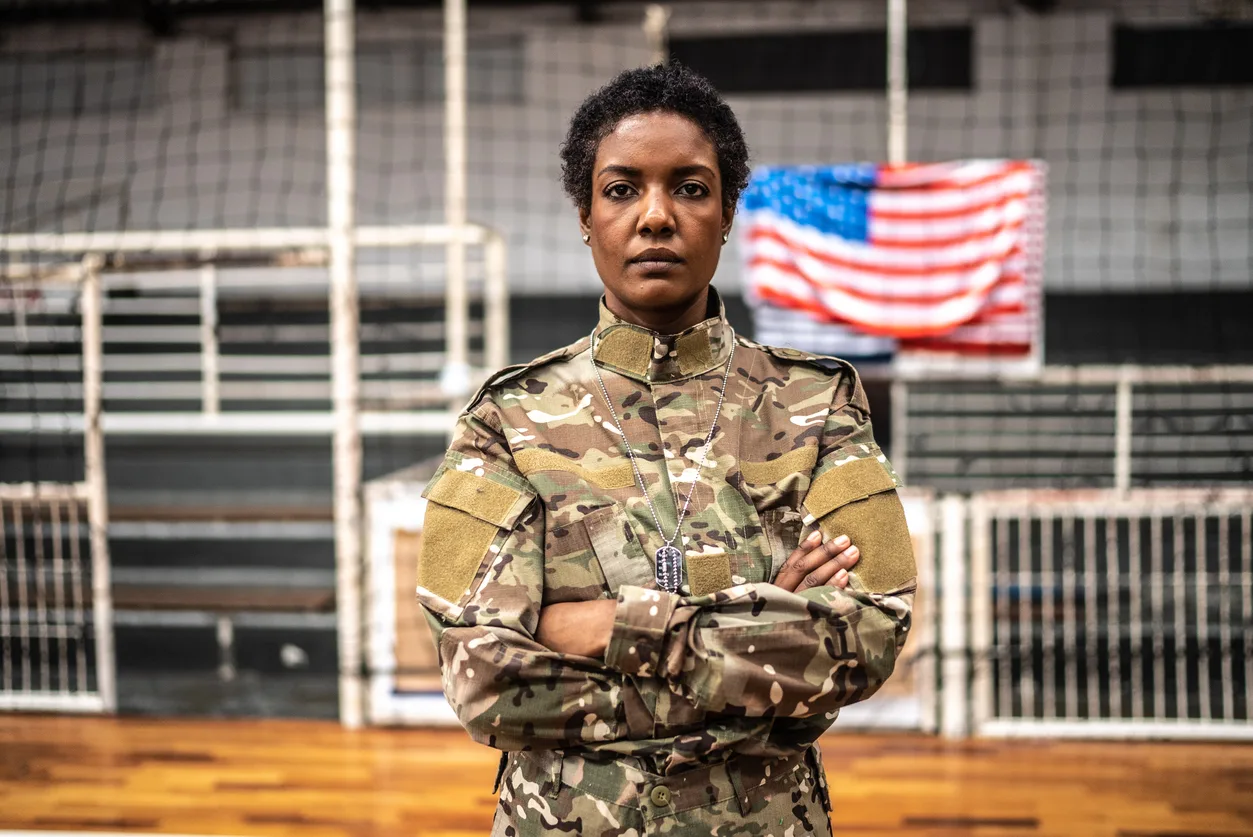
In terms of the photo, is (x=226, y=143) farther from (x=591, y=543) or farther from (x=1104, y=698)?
(x=591, y=543)

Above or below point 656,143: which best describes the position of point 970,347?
below

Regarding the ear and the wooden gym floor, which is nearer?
the ear

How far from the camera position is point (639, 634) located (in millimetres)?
1058

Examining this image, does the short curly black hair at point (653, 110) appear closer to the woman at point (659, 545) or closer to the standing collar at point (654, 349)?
the woman at point (659, 545)

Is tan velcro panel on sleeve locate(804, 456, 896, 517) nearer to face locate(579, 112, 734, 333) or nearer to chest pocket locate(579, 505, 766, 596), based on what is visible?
chest pocket locate(579, 505, 766, 596)

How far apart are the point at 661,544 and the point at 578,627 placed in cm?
13

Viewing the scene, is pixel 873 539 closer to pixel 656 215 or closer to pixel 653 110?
pixel 656 215

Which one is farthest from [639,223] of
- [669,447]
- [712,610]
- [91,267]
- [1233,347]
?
[1233,347]

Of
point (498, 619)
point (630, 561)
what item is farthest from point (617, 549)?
point (498, 619)

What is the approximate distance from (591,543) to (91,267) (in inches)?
116

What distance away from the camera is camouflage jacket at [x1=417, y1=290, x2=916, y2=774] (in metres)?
1.08

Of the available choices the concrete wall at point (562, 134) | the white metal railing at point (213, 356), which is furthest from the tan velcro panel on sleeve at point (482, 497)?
the concrete wall at point (562, 134)

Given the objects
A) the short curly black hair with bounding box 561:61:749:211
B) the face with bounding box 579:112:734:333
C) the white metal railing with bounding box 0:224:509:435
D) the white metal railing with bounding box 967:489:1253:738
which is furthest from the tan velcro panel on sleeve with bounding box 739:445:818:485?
the white metal railing with bounding box 0:224:509:435

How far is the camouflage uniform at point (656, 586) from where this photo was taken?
1.08 meters
